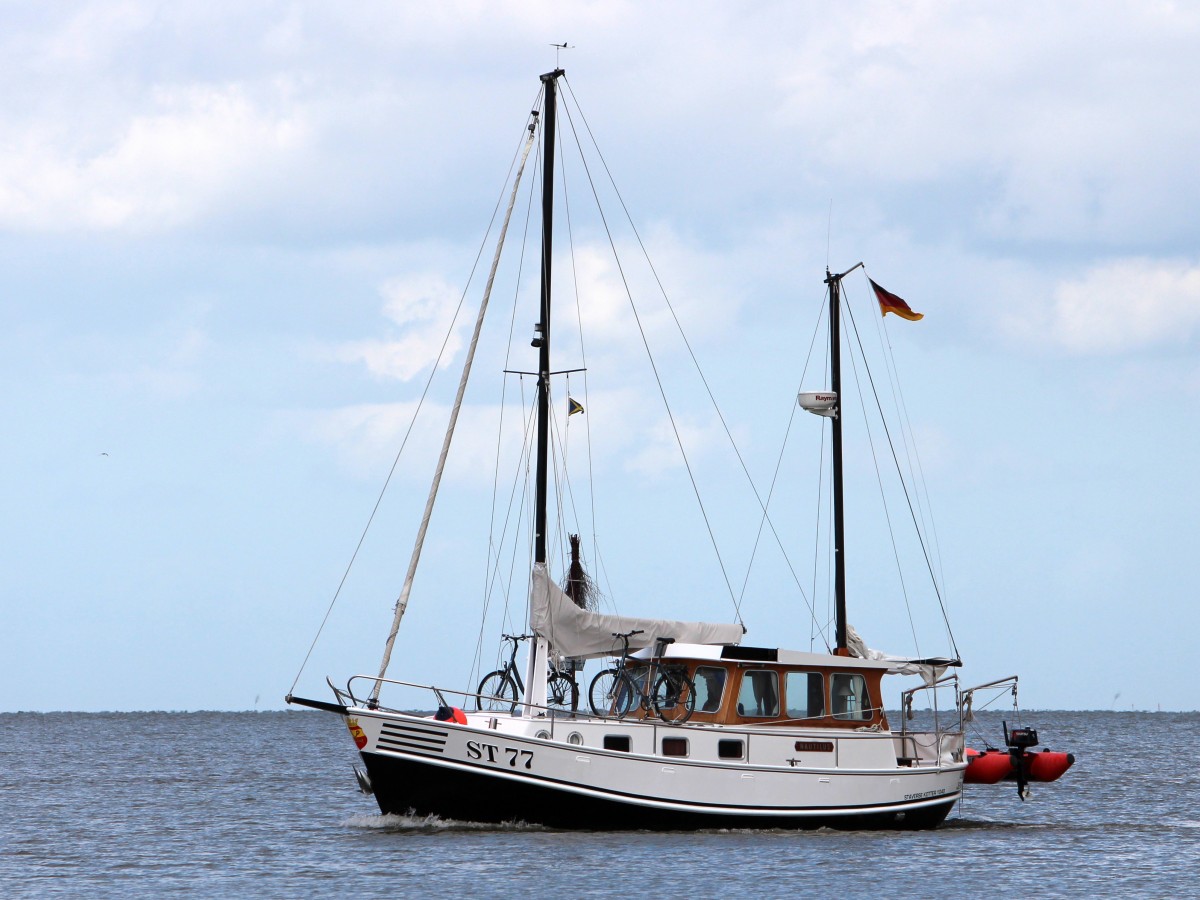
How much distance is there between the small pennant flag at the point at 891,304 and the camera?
3609 cm

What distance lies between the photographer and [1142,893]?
2702 cm

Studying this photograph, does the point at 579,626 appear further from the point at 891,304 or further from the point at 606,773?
the point at 891,304

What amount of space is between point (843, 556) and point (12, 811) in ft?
78.4

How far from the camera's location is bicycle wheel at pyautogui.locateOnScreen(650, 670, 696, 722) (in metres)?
29.0

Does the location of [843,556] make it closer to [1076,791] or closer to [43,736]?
[1076,791]

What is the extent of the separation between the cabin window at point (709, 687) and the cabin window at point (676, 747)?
1159 millimetres

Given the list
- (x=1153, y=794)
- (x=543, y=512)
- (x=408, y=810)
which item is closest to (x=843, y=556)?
(x=543, y=512)

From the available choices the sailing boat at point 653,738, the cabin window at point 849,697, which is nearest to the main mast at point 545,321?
the sailing boat at point 653,738

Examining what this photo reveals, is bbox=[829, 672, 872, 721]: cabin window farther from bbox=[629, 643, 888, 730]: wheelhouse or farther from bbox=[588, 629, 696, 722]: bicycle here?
bbox=[588, 629, 696, 722]: bicycle

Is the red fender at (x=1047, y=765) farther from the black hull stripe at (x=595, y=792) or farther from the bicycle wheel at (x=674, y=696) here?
the bicycle wheel at (x=674, y=696)

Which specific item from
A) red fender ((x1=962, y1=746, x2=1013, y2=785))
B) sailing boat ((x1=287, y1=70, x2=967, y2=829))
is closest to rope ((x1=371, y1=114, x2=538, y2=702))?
sailing boat ((x1=287, y1=70, x2=967, y2=829))

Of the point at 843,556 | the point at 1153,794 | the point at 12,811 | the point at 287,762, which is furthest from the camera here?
the point at 287,762

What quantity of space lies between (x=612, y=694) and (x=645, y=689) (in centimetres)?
112

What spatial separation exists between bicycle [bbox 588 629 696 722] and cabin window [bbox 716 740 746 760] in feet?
2.69
